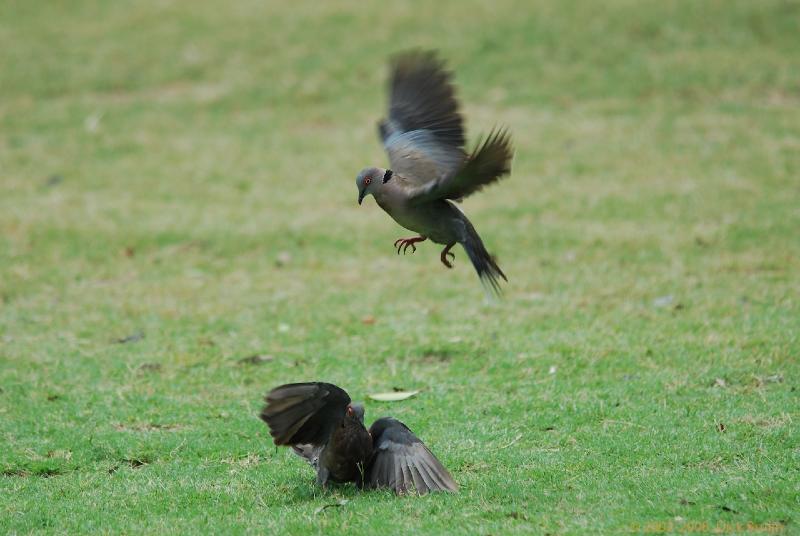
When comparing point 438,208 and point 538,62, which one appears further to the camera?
point 538,62

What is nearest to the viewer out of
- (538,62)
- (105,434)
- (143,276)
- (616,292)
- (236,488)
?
(236,488)

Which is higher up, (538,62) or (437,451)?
(538,62)

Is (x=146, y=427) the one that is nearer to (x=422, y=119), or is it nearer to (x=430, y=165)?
(x=430, y=165)

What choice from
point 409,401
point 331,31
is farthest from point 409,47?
point 409,401

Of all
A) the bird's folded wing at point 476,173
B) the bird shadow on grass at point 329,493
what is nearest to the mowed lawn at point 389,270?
the bird shadow on grass at point 329,493

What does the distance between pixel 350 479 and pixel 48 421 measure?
7.85 feet

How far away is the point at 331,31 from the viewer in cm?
1898

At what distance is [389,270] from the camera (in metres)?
11.2

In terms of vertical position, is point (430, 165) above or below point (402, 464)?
above

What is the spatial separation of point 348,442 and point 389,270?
5.46 m

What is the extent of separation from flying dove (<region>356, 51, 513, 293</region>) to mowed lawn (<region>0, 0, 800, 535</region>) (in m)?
1.34

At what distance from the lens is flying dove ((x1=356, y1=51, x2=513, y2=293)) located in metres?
5.60

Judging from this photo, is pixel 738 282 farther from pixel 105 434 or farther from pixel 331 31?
pixel 331 31

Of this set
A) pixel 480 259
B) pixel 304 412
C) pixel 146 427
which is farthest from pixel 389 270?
pixel 304 412
